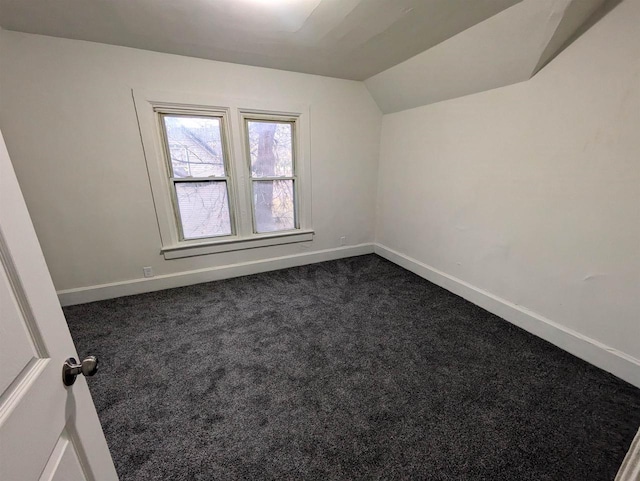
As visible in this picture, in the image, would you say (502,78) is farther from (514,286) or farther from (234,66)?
(234,66)

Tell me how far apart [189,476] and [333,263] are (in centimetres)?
262

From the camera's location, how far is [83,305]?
8.32ft

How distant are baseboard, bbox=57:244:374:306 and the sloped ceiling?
6.88 feet

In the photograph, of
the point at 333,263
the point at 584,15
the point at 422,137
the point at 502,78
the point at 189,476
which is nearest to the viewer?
the point at 189,476

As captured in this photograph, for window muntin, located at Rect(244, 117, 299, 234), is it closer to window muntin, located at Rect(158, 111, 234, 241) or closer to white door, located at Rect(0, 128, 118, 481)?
window muntin, located at Rect(158, 111, 234, 241)

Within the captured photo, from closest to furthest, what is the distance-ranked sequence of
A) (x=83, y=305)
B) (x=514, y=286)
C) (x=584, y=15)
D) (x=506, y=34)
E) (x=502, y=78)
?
(x=584, y=15) < (x=506, y=34) < (x=502, y=78) < (x=514, y=286) < (x=83, y=305)

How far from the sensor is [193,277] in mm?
2945

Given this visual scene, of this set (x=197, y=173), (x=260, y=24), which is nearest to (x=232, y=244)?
(x=197, y=173)

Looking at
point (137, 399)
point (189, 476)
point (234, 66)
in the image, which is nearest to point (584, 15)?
point (234, 66)

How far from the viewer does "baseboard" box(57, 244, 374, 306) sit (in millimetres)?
2564

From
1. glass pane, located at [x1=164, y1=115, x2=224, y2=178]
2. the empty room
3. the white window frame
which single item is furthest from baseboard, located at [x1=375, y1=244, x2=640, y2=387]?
glass pane, located at [x1=164, y1=115, x2=224, y2=178]

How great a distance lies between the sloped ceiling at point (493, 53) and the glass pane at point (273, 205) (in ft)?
5.44

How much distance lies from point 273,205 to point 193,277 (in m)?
1.23

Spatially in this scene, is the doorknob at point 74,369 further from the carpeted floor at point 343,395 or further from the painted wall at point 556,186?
the painted wall at point 556,186
